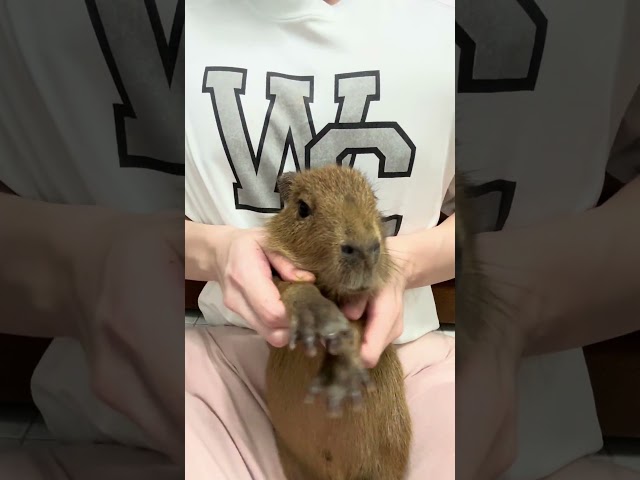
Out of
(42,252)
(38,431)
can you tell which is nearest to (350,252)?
(42,252)

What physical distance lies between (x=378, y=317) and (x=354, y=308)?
4cm

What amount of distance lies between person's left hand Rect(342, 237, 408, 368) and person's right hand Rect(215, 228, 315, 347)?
83 millimetres

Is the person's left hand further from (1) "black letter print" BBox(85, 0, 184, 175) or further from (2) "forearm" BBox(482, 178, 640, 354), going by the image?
(1) "black letter print" BBox(85, 0, 184, 175)

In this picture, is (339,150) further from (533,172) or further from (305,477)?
(305,477)

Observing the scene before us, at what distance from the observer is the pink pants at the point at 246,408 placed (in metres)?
0.85

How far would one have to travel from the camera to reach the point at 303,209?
0.79 metres

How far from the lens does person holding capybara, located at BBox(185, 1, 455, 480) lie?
2.85 feet

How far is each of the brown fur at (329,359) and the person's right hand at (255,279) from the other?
0.02m

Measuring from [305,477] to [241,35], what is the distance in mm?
742

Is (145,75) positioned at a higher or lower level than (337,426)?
higher

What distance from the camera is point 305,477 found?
841mm

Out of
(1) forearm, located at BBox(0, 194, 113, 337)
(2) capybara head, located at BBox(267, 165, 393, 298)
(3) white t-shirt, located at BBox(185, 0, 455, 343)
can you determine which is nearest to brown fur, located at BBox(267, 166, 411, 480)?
(2) capybara head, located at BBox(267, 165, 393, 298)

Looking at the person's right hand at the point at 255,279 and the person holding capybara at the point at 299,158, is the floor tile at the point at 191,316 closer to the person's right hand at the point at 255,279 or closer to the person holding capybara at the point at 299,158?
the person holding capybara at the point at 299,158

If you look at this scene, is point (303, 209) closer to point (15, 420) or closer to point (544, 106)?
point (544, 106)
